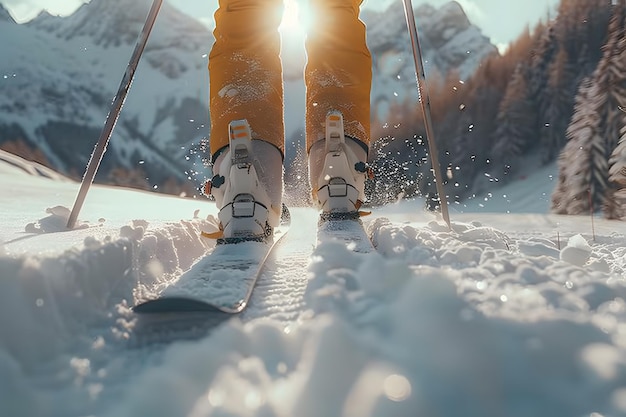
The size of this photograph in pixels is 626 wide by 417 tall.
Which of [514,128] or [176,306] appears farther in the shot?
[514,128]

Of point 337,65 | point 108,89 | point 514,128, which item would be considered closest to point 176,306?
point 337,65

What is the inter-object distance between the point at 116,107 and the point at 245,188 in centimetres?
86

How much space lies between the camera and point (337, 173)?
7.21 feet

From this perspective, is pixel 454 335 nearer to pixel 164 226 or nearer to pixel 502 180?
pixel 164 226

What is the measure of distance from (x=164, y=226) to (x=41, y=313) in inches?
39.0

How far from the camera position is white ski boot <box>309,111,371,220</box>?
217cm

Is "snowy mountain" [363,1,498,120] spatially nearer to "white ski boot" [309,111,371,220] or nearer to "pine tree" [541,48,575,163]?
"pine tree" [541,48,575,163]

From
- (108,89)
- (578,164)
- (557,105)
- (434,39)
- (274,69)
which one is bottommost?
(274,69)

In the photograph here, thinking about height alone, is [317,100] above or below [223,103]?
above

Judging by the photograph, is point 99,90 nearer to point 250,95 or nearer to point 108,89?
point 108,89

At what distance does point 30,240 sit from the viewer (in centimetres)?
120

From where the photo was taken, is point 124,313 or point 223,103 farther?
point 223,103

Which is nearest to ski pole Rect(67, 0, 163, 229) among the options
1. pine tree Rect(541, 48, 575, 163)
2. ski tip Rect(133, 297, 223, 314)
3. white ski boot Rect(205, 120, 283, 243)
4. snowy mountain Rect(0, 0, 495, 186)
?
white ski boot Rect(205, 120, 283, 243)

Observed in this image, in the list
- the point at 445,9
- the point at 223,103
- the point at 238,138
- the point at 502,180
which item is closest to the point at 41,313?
the point at 238,138
